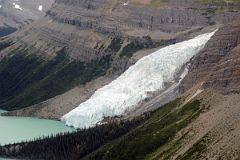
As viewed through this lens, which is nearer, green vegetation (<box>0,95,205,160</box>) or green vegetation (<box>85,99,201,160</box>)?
green vegetation (<box>0,95,205,160</box>)

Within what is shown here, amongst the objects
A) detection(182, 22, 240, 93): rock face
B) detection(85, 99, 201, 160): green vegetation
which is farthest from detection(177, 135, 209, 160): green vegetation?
detection(182, 22, 240, 93): rock face

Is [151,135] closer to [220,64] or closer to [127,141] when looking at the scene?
[127,141]

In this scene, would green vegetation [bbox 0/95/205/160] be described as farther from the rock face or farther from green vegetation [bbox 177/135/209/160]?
the rock face

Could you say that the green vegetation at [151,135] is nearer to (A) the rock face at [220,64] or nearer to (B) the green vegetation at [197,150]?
(A) the rock face at [220,64]

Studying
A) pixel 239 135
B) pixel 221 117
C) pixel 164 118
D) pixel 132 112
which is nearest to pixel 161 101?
pixel 132 112

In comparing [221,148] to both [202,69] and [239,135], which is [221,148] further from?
[202,69]

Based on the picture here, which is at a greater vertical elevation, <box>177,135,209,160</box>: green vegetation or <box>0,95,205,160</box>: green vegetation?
<box>177,135,209,160</box>: green vegetation
